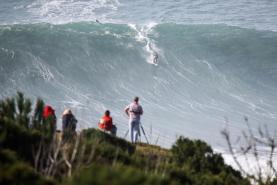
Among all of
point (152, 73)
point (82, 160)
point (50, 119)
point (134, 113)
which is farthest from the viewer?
point (152, 73)

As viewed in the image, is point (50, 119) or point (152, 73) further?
point (152, 73)

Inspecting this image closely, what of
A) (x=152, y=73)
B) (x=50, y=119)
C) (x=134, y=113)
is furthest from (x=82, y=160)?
(x=152, y=73)

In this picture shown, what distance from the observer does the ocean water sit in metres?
36.4

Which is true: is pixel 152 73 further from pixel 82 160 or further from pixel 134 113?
pixel 82 160

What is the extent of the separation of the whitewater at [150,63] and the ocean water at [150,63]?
10 cm

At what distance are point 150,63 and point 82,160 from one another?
40.3 m

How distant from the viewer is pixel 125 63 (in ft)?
159

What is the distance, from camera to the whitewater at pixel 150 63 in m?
36.3

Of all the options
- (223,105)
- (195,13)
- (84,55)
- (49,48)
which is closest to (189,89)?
(223,105)

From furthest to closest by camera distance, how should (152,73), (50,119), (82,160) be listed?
(152,73)
(50,119)
(82,160)

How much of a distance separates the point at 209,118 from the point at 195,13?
37906 millimetres

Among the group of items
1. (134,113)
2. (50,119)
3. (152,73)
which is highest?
(152,73)

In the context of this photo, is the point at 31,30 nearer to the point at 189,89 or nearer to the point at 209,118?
the point at 189,89

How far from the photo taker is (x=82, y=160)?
9.76 metres
